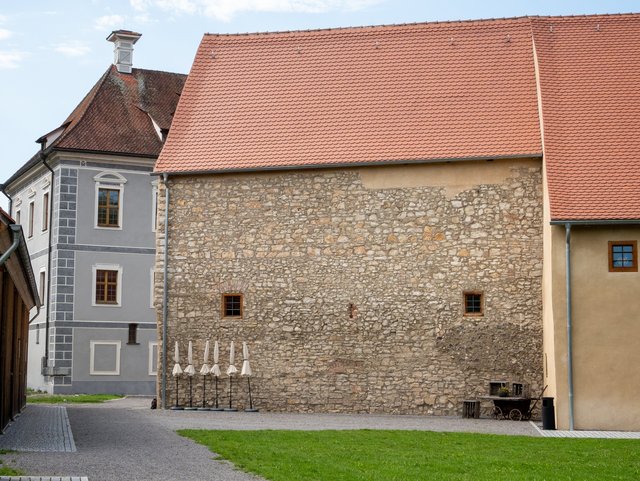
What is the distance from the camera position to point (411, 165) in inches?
1058

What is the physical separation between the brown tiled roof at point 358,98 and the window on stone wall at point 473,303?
334 cm

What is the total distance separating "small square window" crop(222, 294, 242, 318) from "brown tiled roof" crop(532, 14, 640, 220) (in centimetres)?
834

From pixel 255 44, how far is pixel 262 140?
3951 millimetres

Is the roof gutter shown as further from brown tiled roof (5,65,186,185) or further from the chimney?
the chimney

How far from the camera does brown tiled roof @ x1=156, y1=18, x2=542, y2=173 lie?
27234mm

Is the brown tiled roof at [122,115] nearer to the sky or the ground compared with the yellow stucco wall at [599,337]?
nearer to the sky

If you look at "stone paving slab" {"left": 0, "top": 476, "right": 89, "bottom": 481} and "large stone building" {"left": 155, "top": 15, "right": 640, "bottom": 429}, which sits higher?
"large stone building" {"left": 155, "top": 15, "right": 640, "bottom": 429}

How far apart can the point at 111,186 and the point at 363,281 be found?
16.9 m

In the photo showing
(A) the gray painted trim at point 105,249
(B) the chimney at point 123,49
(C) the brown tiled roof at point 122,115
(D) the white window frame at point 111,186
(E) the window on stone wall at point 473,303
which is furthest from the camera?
(B) the chimney at point 123,49

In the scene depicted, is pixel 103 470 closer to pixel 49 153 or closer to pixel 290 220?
pixel 290 220

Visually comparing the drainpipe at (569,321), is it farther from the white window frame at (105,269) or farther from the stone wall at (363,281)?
the white window frame at (105,269)

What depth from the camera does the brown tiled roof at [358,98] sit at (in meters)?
27.2

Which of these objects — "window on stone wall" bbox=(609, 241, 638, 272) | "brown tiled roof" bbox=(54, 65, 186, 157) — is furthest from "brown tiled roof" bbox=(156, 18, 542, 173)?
"brown tiled roof" bbox=(54, 65, 186, 157)

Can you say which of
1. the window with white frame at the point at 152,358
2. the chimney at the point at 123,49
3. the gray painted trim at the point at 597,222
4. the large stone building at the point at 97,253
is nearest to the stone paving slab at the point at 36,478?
the gray painted trim at the point at 597,222
